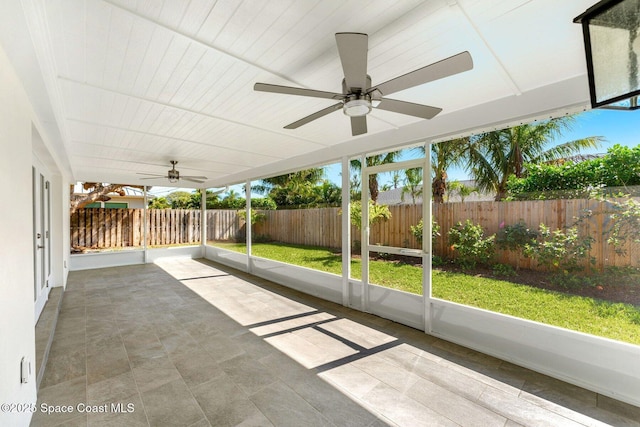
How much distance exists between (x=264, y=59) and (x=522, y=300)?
3.70m

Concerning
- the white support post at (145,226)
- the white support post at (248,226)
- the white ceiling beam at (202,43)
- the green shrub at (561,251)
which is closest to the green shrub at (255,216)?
the white support post at (248,226)

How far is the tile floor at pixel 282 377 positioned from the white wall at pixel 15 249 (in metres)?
0.54

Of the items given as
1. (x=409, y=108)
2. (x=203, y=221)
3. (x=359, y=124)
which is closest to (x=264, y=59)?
(x=359, y=124)

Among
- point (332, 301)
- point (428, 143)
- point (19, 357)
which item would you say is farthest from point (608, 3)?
point (332, 301)

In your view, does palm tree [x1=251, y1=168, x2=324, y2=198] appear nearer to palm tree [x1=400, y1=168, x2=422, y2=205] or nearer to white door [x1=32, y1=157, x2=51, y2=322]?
palm tree [x1=400, y1=168, x2=422, y2=205]

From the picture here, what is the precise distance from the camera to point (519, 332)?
98.6 inches

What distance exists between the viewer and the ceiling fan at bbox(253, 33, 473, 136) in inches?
55.1

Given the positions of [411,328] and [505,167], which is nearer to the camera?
[411,328]

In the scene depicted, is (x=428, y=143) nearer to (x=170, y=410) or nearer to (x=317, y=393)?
(x=317, y=393)

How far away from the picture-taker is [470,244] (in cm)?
375

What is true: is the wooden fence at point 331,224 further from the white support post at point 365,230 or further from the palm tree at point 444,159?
the palm tree at point 444,159

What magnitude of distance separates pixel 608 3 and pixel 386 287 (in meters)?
3.16

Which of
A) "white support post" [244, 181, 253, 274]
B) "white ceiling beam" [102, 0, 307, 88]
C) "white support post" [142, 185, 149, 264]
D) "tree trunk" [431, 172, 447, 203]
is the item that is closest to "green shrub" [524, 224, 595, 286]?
"tree trunk" [431, 172, 447, 203]

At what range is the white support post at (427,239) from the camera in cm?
316
